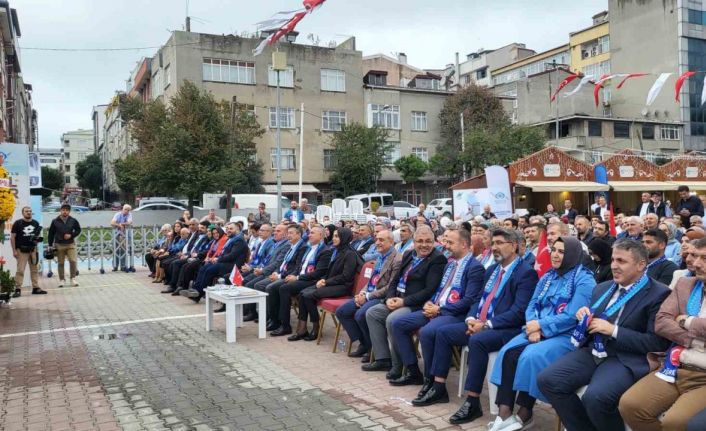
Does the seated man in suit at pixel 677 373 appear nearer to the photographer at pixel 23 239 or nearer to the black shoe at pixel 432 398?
the black shoe at pixel 432 398

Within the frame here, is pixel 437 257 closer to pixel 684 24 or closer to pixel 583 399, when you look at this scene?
pixel 583 399

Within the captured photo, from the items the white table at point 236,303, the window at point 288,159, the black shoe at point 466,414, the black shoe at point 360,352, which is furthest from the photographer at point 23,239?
the window at point 288,159

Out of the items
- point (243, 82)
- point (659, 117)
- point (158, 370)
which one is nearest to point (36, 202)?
point (158, 370)

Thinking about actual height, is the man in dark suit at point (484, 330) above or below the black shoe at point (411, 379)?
above

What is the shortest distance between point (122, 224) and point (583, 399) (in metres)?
14.5

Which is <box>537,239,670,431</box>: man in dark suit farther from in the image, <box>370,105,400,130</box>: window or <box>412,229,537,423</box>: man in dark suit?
<box>370,105,400,130</box>: window

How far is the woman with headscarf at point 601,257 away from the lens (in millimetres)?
5383

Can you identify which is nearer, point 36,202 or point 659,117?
point 36,202

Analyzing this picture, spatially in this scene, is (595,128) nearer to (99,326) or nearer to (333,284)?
(333,284)

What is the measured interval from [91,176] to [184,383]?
6938 cm

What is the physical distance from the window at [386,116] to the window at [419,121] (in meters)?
1.32

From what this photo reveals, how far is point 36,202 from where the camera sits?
13.8m

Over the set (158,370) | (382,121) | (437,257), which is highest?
(382,121)

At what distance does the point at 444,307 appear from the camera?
5168 millimetres
